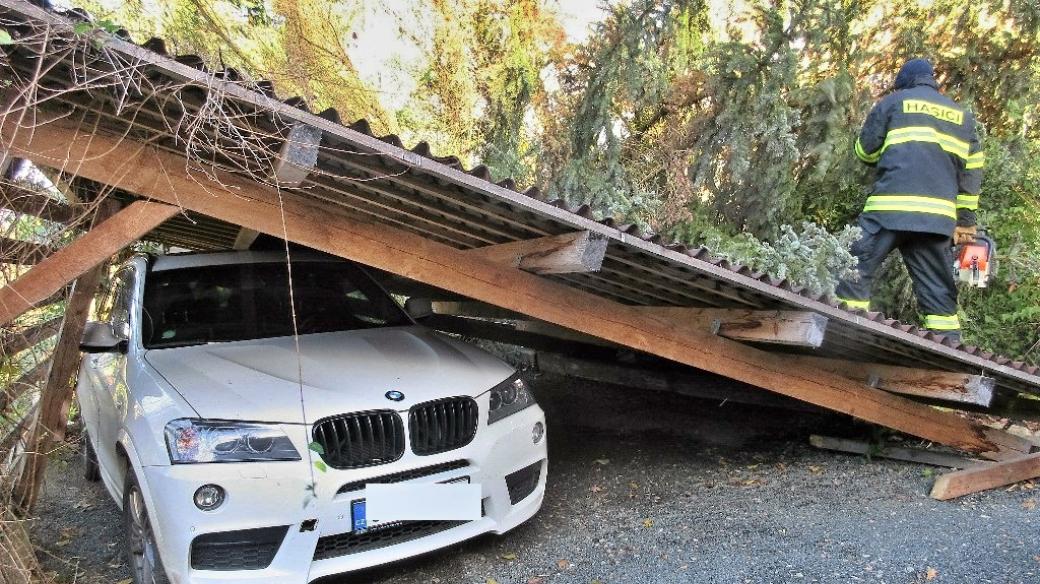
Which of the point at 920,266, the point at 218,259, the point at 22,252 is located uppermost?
the point at 920,266

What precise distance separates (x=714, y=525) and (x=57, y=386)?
12.7ft

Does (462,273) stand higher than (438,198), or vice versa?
(438,198)

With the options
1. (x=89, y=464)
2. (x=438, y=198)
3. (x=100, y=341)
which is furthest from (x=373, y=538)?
(x=89, y=464)

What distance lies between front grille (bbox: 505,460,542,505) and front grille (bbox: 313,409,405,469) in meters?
0.64

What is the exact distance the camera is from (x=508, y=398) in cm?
361

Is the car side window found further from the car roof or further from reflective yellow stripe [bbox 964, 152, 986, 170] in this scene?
reflective yellow stripe [bbox 964, 152, 986, 170]

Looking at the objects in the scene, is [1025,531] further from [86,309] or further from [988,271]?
[86,309]

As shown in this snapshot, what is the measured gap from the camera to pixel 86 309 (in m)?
4.04

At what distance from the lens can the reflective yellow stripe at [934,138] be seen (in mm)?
4848

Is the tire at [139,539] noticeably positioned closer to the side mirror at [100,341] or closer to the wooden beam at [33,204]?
the side mirror at [100,341]

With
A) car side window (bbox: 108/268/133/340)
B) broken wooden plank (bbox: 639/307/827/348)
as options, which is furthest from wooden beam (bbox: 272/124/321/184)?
broken wooden plank (bbox: 639/307/827/348)

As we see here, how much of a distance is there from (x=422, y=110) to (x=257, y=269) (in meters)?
6.58

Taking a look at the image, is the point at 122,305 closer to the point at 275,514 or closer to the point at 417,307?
the point at 417,307

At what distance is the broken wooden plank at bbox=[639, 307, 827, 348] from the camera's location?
3.69m
